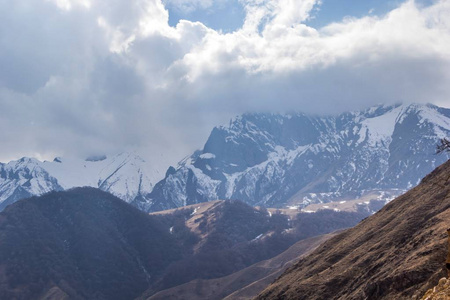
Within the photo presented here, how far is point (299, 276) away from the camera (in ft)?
590

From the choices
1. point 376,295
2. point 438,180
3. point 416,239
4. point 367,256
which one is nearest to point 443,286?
point 376,295

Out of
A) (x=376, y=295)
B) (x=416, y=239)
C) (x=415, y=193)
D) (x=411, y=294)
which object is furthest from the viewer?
(x=415, y=193)

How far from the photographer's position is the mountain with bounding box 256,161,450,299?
4611 inches

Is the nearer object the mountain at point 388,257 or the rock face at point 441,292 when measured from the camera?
the rock face at point 441,292

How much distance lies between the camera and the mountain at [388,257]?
11712cm

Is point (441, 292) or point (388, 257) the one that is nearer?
point (441, 292)

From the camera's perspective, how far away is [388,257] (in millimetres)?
144625

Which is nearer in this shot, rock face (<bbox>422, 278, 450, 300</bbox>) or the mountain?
rock face (<bbox>422, 278, 450, 300</bbox>)

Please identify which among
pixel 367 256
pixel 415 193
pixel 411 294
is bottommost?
pixel 411 294

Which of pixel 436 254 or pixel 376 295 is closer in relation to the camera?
pixel 436 254

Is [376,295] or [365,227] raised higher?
[365,227]

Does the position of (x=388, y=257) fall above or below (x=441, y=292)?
above

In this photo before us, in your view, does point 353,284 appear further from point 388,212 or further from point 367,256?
point 388,212

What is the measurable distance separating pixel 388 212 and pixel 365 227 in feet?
27.9
